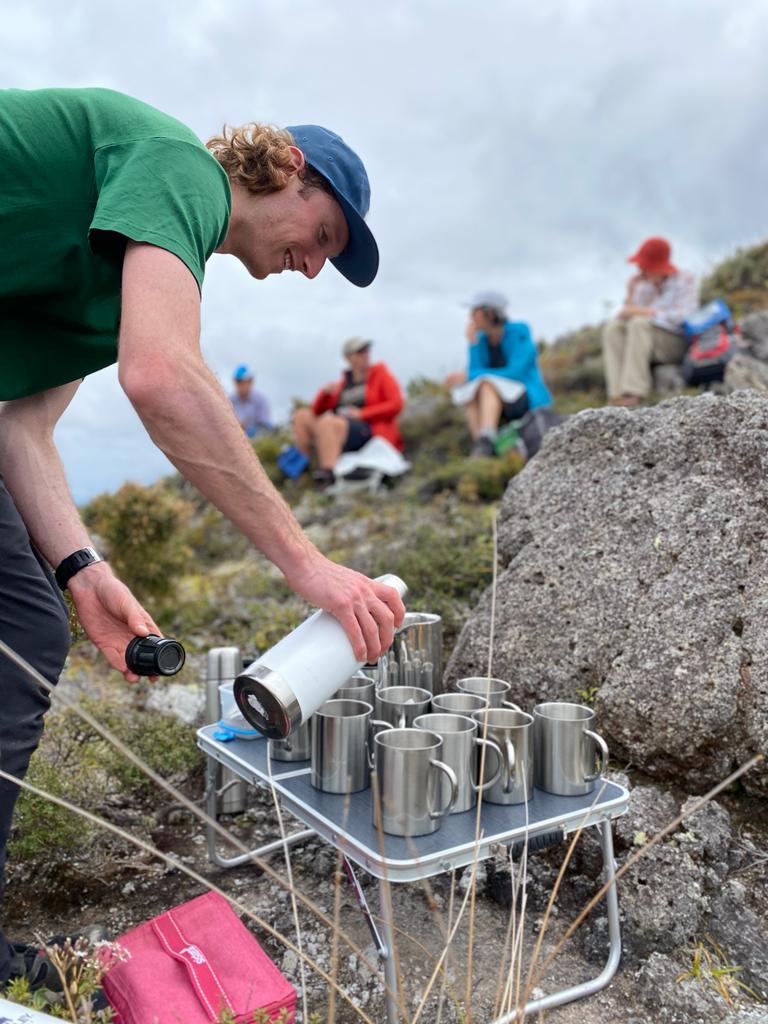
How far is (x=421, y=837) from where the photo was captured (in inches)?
82.0

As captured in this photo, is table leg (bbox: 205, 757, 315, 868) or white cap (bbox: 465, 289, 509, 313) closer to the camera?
table leg (bbox: 205, 757, 315, 868)

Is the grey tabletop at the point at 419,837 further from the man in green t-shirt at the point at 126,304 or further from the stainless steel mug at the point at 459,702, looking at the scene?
the man in green t-shirt at the point at 126,304

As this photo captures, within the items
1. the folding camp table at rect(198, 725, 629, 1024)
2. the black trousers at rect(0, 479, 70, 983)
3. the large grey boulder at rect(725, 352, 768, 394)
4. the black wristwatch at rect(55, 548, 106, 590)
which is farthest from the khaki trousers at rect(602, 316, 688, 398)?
the black trousers at rect(0, 479, 70, 983)

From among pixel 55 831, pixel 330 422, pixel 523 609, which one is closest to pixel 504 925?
pixel 523 609

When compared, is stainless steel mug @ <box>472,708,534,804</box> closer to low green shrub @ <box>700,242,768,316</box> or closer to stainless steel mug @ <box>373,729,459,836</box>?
stainless steel mug @ <box>373,729,459,836</box>

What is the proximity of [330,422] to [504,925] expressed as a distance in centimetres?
737

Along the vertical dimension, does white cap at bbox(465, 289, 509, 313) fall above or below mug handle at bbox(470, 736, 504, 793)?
above

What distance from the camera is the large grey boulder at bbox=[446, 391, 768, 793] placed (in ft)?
9.49

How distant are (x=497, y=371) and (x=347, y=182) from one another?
649cm

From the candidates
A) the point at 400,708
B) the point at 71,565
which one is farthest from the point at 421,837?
the point at 71,565

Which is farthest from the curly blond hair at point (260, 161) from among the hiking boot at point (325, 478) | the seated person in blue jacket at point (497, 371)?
the hiking boot at point (325, 478)

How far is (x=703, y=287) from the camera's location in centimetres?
1402

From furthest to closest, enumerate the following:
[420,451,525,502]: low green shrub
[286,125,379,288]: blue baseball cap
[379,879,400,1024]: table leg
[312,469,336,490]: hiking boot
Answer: [312,469,336,490]: hiking boot < [420,451,525,502]: low green shrub < [286,125,379,288]: blue baseball cap < [379,879,400,1024]: table leg

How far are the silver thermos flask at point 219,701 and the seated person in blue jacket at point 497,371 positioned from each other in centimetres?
573
